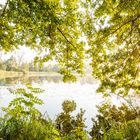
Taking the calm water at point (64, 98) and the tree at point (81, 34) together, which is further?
the calm water at point (64, 98)

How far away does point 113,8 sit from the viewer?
9.01 m

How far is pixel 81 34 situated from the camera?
9430 millimetres

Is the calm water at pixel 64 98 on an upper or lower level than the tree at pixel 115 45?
lower

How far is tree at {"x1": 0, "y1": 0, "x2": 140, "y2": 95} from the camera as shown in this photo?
7102 millimetres

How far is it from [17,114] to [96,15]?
5892 millimetres

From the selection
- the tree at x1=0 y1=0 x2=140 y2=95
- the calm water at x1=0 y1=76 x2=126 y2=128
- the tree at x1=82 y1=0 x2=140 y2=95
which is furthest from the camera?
the calm water at x1=0 y1=76 x2=126 y2=128

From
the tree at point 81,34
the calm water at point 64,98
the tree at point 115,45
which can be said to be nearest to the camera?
the tree at point 81,34

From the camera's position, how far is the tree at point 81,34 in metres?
7.10

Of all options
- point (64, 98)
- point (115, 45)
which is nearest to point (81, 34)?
point (115, 45)

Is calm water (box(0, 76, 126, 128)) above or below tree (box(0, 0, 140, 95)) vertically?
below

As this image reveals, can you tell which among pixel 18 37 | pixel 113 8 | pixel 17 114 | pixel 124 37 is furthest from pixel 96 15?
pixel 17 114

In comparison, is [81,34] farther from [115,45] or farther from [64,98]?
[64,98]

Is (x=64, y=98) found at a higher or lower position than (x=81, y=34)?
lower

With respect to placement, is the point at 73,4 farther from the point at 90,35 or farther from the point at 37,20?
the point at 37,20
